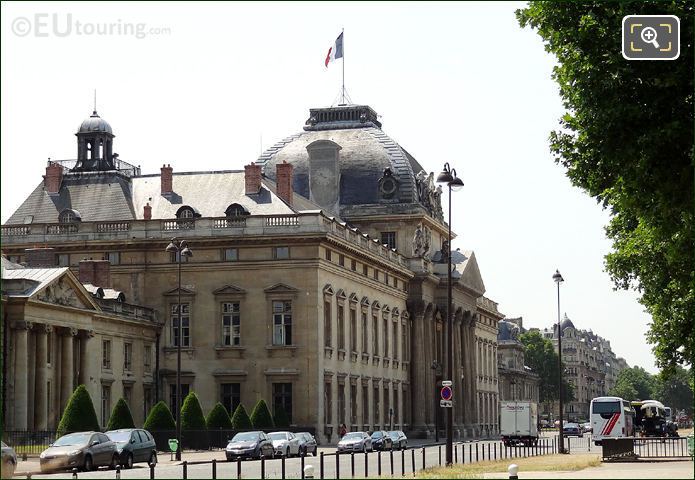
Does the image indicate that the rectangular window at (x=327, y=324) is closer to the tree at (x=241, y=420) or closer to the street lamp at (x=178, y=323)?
the street lamp at (x=178, y=323)

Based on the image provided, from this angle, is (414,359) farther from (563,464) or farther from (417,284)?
(563,464)

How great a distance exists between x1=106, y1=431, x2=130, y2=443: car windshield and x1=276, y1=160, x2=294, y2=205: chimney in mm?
36139

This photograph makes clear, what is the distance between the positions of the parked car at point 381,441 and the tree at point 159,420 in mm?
11096

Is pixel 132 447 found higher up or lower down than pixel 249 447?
higher up

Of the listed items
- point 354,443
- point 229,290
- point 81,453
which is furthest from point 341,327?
point 81,453

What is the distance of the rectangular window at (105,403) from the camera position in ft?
247

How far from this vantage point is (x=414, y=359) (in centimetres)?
10888

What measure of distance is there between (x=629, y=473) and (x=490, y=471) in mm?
5932

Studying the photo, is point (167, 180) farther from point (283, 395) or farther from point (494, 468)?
point (494, 468)

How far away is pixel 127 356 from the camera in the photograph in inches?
3130

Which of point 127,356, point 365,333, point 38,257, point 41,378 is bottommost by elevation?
point 41,378

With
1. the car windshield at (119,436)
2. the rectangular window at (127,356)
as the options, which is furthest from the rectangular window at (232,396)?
the car windshield at (119,436)

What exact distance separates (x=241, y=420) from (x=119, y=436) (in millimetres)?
21338

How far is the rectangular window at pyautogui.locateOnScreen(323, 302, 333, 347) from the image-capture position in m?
84.1
